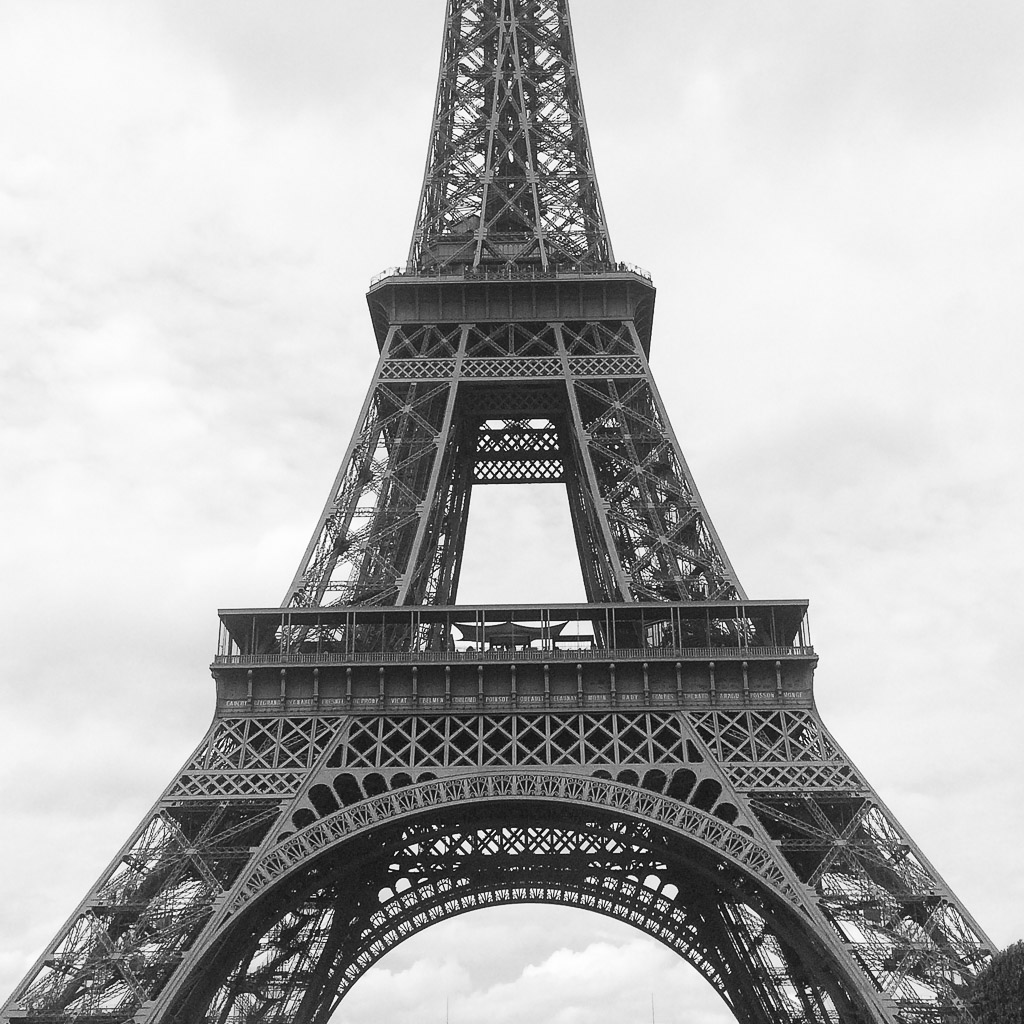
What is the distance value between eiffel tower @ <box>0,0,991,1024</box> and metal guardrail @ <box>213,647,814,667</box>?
99 mm

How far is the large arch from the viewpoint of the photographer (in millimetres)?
36031

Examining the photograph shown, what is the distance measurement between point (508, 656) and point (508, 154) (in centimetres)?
2202

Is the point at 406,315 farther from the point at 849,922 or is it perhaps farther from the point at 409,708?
the point at 849,922

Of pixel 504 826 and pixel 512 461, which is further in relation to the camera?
pixel 512 461

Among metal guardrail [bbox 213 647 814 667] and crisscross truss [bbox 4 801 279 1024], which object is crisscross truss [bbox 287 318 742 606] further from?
crisscross truss [bbox 4 801 279 1024]

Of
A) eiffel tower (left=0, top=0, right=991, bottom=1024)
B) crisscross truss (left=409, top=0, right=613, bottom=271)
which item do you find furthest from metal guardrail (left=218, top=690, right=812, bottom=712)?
crisscross truss (left=409, top=0, right=613, bottom=271)

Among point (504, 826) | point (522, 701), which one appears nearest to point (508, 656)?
point (522, 701)

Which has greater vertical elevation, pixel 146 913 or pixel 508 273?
pixel 508 273

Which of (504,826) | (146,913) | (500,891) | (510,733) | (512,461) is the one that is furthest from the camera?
(512,461)

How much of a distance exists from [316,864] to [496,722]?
6.39 metres

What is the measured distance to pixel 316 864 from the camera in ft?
129

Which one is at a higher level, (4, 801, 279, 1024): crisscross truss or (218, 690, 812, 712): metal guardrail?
(218, 690, 812, 712): metal guardrail

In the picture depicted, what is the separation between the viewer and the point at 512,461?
53.8 metres

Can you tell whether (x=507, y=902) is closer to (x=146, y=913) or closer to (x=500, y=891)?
(x=500, y=891)
